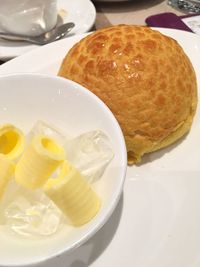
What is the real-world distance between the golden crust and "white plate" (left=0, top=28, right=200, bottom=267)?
0.03 m

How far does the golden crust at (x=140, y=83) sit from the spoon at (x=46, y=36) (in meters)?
0.40

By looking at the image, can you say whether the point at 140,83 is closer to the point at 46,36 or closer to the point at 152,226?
the point at 152,226

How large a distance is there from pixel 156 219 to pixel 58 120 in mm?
239

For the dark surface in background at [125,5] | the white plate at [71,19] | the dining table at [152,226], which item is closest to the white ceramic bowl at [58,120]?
the dining table at [152,226]

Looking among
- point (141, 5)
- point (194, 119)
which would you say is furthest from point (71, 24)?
point (194, 119)

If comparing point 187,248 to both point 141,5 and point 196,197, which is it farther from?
point 141,5

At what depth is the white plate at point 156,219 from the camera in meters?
0.58

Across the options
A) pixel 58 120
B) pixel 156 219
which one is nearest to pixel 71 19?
pixel 58 120

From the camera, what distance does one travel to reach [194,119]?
77 centimetres

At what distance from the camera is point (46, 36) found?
1125 mm

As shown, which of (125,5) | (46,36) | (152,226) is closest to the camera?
(152,226)

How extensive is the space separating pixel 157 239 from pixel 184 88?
276mm

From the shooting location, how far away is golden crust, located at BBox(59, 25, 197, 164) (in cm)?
68

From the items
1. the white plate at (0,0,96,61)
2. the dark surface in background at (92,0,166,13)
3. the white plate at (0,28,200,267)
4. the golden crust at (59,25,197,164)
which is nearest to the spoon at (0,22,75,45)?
the white plate at (0,0,96,61)
